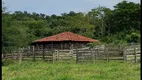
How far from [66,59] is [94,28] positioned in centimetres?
Answer: 3173

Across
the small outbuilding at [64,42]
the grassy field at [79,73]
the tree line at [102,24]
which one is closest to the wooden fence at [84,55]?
the grassy field at [79,73]

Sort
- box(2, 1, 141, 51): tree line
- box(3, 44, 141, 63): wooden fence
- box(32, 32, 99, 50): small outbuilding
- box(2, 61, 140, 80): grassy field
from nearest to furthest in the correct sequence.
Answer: box(2, 61, 140, 80): grassy field
box(3, 44, 141, 63): wooden fence
box(32, 32, 99, 50): small outbuilding
box(2, 1, 141, 51): tree line

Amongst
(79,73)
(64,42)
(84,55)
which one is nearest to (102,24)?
(64,42)

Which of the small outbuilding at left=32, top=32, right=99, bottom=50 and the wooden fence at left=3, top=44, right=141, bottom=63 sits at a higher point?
the small outbuilding at left=32, top=32, right=99, bottom=50

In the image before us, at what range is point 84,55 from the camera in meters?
20.2

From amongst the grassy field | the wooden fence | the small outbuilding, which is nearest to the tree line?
the small outbuilding

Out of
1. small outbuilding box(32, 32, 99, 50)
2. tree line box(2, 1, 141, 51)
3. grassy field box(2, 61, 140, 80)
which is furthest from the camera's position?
tree line box(2, 1, 141, 51)

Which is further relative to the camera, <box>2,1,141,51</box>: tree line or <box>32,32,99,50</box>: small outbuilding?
<box>2,1,141,51</box>: tree line

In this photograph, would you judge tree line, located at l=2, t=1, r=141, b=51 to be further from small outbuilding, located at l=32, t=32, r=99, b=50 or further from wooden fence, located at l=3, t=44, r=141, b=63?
wooden fence, located at l=3, t=44, r=141, b=63

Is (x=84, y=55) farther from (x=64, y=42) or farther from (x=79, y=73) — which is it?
(x=64, y=42)

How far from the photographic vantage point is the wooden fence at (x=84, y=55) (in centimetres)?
1838

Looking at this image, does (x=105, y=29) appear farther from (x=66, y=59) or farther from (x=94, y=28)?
(x=66, y=59)

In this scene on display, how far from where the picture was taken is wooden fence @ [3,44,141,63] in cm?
1838

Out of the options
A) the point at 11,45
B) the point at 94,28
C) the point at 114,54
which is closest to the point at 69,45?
the point at 11,45
